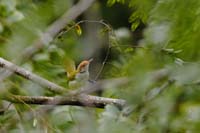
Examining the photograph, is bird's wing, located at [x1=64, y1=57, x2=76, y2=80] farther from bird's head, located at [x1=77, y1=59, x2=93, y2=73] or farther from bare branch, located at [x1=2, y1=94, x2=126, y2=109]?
bare branch, located at [x1=2, y1=94, x2=126, y2=109]

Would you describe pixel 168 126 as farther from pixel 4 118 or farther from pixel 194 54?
pixel 4 118

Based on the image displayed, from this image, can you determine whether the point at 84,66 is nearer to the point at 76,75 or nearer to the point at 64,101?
the point at 76,75

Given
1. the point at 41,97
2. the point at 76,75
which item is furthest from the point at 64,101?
the point at 76,75

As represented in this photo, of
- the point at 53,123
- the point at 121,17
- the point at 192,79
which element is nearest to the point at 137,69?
the point at 192,79

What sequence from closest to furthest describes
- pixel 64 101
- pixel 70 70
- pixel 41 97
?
pixel 64 101
pixel 41 97
pixel 70 70

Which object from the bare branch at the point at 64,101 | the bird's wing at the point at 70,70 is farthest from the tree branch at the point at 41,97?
the bird's wing at the point at 70,70

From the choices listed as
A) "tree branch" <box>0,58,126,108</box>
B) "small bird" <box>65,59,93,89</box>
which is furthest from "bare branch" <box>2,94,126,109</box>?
"small bird" <box>65,59,93,89</box>

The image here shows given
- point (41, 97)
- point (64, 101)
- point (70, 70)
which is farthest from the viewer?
point (70, 70)

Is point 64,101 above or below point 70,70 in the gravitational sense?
below

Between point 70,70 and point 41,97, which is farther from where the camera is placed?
point 70,70

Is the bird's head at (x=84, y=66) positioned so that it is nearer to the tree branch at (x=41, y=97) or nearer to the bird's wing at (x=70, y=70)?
the bird's wing at (x=70, y=70)

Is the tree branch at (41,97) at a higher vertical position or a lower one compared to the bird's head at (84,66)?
lower

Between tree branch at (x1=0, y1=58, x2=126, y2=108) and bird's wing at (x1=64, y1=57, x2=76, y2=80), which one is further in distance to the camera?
bird's wing at (x1=64, y1=57, x2=76, y2=80)

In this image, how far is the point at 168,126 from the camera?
67cm
